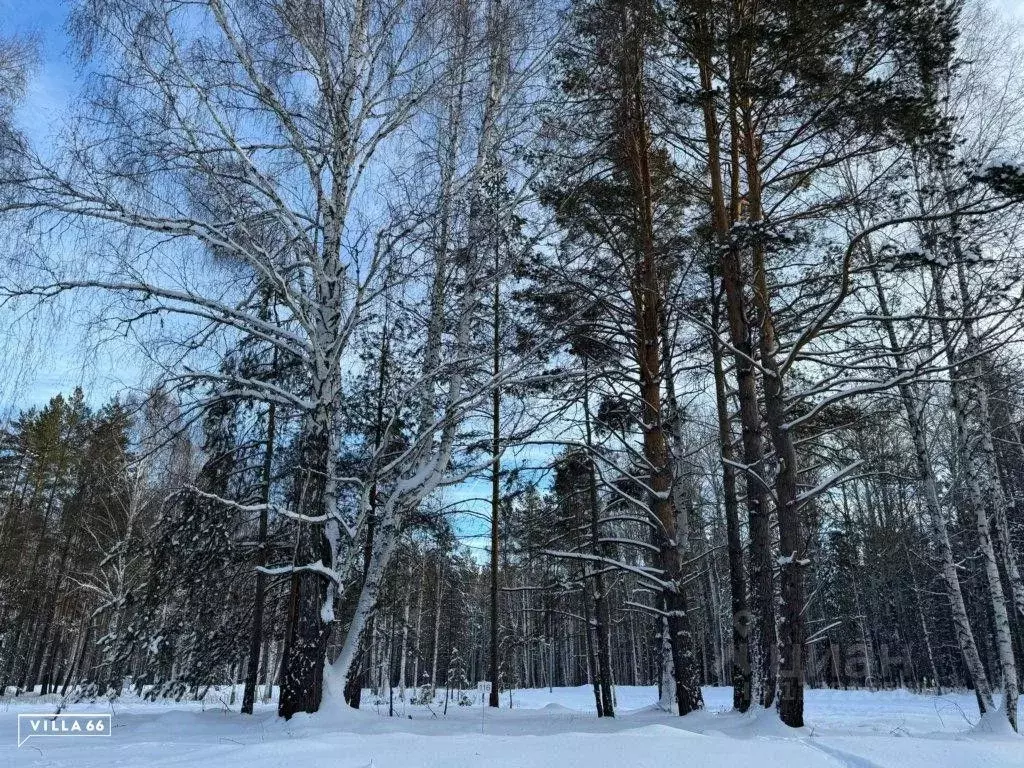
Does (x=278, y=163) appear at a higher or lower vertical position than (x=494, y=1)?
lower

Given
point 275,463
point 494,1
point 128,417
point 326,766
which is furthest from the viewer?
point 275,463

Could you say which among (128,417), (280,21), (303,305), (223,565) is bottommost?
(223,565)

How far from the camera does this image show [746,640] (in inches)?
326

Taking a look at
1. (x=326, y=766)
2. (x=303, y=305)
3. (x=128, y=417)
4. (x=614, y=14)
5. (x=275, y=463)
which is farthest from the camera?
(x=275, y=463)

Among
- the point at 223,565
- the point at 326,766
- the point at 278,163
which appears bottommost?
the point at 326,766

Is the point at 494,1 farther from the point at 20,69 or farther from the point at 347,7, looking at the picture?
the point at 20,69

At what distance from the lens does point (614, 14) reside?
25.0 feet

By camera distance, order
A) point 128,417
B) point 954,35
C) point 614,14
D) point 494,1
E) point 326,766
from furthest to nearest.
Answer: point 494,1 → point 614,14 → point 128,417 → point 954,35 → point 326,766

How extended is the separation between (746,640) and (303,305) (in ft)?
24.6

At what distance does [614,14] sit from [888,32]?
3.22m

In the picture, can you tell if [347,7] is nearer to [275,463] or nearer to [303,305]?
[303,305]

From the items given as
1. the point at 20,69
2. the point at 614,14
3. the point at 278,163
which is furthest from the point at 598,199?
the point at 20,69

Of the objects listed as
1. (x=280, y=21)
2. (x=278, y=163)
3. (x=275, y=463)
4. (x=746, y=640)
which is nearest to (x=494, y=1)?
(x=280, y=21)

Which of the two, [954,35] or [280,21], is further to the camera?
[280,21]
